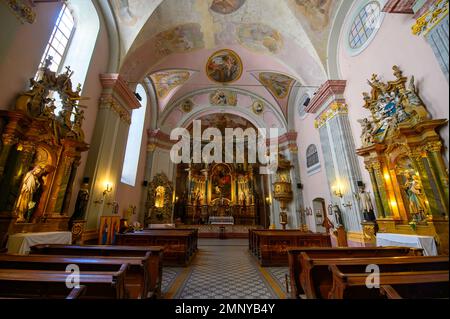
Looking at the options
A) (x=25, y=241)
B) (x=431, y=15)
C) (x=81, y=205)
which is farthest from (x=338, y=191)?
(x=25, y=241)

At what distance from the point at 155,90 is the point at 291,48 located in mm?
8263

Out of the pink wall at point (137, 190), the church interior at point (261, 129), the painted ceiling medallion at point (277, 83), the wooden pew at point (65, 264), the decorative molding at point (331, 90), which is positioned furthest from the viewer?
the painted ceiling medallion at point (277, 83)

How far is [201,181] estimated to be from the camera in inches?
703

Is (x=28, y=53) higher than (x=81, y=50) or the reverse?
the reverse

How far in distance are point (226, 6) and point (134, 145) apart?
8.34 meters

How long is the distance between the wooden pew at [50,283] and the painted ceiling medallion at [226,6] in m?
10.3

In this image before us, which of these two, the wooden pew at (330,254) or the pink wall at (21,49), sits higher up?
the pink wall at (21,49)

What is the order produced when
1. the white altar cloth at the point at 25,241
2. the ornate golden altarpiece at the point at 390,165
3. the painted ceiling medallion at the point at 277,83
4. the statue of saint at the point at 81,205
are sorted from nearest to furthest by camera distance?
the white altar cloth at the point at 25,241 → the ornate golden altarpiece at the point at 390,165 → the statue of saint at the point at 81,205 → the painted ceiling medallion at the point at 277,83

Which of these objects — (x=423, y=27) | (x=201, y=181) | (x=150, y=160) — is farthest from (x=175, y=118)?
(x=423, y=27)

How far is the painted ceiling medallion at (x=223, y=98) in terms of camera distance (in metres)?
14.1

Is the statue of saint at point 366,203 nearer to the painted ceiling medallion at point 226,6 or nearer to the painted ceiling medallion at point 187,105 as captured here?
the painted ceiling medallion at point 226,6

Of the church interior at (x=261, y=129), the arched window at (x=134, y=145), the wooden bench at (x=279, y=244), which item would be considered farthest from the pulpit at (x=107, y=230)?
the wooden bench at (x=279, y=244)

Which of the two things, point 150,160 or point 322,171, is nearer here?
point 322,171
